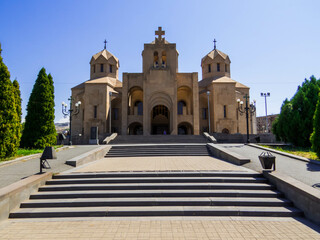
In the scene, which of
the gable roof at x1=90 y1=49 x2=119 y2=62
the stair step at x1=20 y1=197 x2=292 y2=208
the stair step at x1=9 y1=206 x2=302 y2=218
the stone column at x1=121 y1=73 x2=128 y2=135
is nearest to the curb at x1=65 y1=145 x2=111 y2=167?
the stair step at x1=20 y1=197 x2=292 y2=208

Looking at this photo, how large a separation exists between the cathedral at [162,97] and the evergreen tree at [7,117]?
14.3m

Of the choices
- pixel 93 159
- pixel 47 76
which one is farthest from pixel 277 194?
pixel 47 76

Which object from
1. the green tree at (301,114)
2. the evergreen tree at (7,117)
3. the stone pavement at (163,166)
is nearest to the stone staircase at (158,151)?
the stone pavement at (163,166)

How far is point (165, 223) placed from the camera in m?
4.36

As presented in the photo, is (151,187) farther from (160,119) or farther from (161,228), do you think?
(160,119)

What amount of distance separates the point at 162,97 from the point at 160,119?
539cm

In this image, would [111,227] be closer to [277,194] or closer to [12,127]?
[277,194]

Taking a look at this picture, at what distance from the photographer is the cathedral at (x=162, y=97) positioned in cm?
2672

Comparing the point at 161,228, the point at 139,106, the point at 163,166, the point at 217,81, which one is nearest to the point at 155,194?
the point at 161,228

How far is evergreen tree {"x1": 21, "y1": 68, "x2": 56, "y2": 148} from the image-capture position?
1298cm

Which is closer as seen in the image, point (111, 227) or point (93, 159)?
point (111, 227)

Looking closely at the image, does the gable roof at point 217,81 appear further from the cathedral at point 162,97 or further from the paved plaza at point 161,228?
the paved plaza at point 161,228

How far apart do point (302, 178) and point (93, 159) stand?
360 inches

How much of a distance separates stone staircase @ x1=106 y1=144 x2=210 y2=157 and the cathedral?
11644 mm
